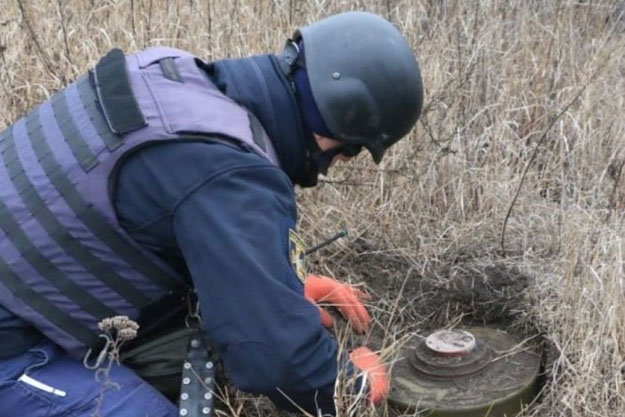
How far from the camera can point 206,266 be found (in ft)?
7.84

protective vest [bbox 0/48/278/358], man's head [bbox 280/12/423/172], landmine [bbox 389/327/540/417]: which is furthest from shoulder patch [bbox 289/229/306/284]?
landmine [bbox 389/327/540/417]

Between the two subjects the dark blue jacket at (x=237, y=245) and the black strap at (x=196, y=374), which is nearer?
the dark blue jacket at (x=237, y=245)

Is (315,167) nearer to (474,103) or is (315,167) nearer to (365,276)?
(365,276)

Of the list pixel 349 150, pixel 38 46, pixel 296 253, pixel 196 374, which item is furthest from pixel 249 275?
pixel 38 46

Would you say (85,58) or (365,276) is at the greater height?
(85,58)

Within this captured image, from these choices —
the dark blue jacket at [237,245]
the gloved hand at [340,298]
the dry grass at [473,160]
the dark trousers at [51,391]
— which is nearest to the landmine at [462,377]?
the dry grass at [473,160]

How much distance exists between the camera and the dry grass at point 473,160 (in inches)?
125

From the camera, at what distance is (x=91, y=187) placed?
2.50m

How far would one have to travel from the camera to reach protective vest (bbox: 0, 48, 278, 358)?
2490mm

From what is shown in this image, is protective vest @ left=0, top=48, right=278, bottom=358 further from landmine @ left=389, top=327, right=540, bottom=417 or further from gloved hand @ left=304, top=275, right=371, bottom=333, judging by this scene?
landmine @ left=389, top=327, right=540, bottom=417

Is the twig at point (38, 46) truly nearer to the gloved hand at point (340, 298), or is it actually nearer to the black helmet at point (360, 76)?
the gloved hand at point (340, 298)

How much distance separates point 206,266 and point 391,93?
75 centimetres

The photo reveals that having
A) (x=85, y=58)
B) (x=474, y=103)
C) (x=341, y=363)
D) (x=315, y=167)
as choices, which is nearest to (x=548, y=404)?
(x=341, y=363)

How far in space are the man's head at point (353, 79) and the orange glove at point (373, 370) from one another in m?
0.60
